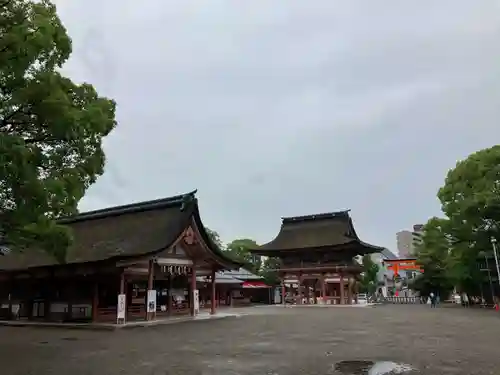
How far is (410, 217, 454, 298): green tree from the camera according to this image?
38.2 m

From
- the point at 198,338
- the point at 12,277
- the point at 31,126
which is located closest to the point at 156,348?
the point at 198,338

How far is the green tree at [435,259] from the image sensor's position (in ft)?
125

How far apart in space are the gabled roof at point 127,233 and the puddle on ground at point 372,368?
45.6 ft

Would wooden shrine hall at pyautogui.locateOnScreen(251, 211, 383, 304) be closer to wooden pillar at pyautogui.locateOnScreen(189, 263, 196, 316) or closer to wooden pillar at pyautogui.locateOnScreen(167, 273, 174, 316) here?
wooden pillar at pyautogui.locateOnScreen(189, 263, 196, 316)

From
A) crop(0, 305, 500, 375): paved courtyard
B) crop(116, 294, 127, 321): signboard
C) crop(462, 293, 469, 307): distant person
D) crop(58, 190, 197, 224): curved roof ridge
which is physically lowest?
crop(0, 305, 500, 375): paved courtyard

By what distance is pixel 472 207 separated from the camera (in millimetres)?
32125

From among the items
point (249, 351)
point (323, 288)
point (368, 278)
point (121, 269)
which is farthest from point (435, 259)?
point (249, 351)

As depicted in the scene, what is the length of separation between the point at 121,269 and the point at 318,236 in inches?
1142

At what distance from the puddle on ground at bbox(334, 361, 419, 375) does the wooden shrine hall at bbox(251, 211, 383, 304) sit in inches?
1295

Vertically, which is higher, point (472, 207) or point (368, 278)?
point (472, 207)

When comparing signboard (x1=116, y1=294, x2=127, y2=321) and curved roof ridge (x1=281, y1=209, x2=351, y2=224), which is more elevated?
curved roof ridge (x1=281, y1=209, x2=351, y2=224)

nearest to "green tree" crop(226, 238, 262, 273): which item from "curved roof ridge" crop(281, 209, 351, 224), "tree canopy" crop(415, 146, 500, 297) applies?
"curved roof ridge" crop(281, 209, 351, 224)

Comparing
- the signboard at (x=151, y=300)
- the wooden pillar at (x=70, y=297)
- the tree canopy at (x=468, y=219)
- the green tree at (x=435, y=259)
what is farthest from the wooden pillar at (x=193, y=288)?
the green tree at (x=435, y=259)

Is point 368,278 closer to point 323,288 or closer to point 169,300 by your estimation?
point 323,288
